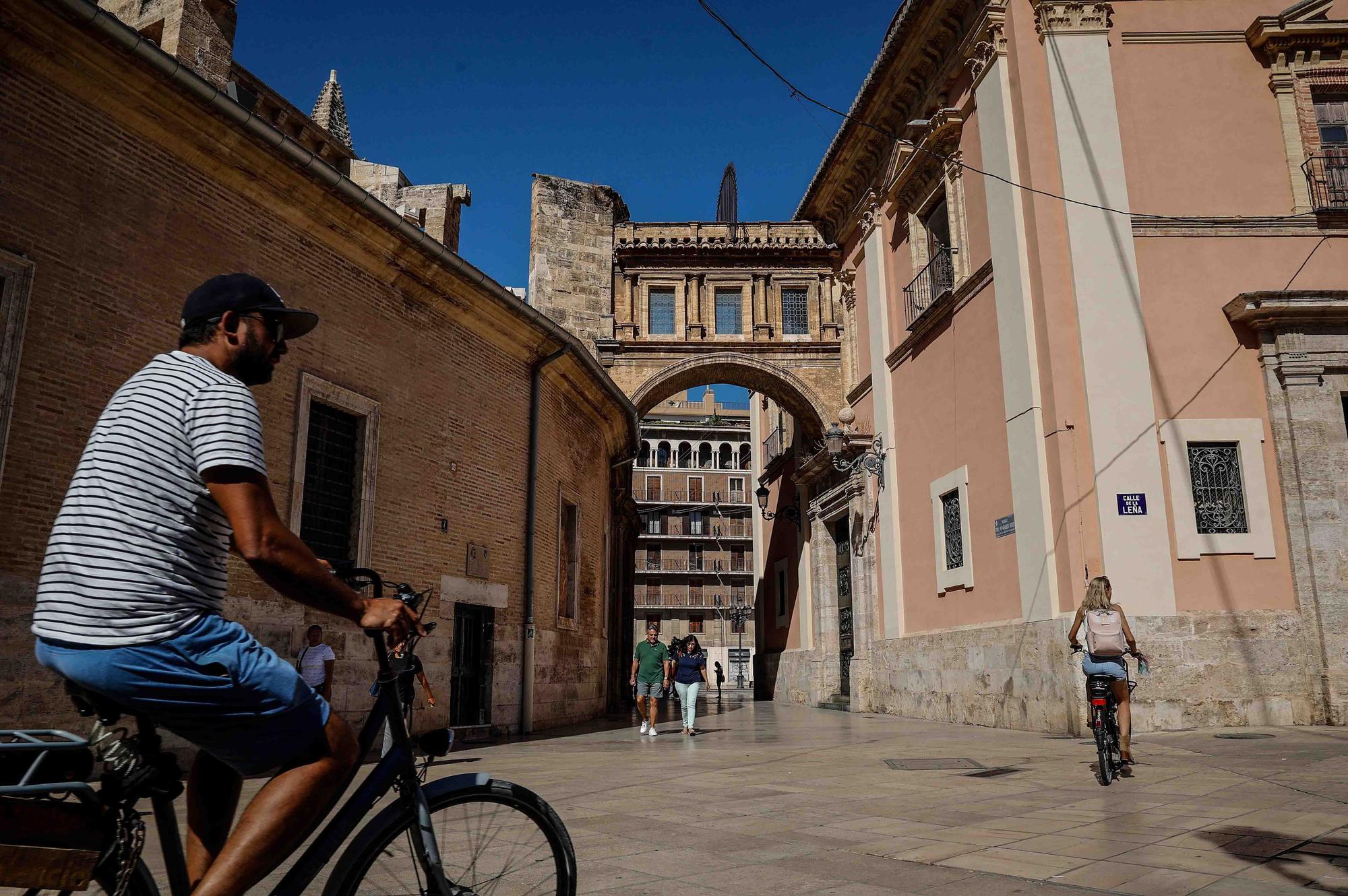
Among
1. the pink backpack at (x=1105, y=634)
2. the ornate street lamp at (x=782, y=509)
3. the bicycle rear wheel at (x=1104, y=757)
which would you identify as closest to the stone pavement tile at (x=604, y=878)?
the bicycle rear wheel at (x=1104, y=757)

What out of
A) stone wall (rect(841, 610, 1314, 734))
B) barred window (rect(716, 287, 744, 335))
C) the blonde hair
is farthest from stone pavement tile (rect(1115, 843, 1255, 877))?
barred window (rect(716, 287, 744, 335))

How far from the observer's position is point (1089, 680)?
7625 millimetres

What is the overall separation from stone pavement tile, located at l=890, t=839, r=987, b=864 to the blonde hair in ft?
12.2

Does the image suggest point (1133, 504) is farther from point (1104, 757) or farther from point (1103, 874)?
point (1103, 874)

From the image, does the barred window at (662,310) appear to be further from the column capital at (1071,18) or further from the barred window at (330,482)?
the barred window at (330,482)

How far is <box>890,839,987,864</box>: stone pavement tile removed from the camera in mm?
4555

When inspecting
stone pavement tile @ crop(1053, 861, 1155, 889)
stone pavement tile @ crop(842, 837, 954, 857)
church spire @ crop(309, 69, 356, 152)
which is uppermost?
church spire @ crop(309, 69, 356, 152)

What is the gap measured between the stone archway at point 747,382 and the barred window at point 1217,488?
13024mm

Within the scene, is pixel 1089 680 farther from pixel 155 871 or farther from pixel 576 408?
pixel 576 408

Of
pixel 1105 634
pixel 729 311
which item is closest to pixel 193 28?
pixel 1105 634

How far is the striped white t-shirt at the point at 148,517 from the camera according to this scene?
1.96 meters

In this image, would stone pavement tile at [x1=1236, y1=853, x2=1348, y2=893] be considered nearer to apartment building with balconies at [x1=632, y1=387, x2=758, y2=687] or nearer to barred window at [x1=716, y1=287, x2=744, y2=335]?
barred window at [x1=716, y1=287, x2=744, y2=335]

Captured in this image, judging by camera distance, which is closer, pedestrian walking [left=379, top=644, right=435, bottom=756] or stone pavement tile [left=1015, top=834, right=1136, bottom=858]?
pedestrian walking [left=379, top=644, right=435, bottom=756]

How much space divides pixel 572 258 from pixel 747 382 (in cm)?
594
